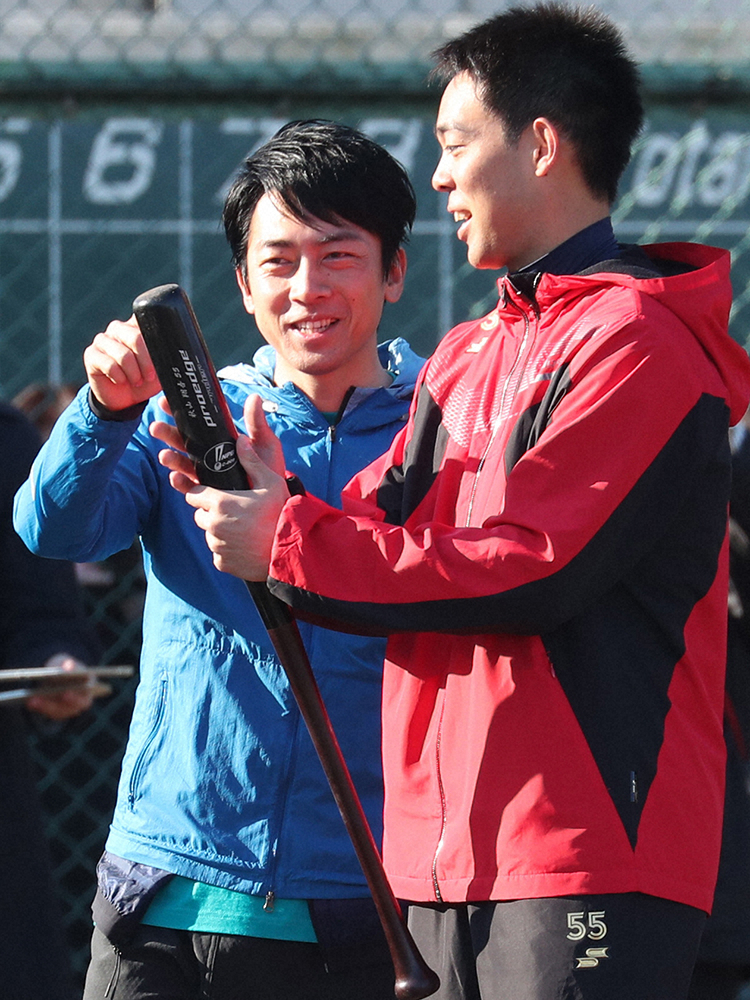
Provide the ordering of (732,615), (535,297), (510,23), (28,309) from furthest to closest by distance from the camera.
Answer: (28,309) → (732,615) → (510,23) → (535,297)

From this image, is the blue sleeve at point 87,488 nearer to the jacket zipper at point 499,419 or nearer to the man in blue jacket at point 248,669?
the man in blue jacket at point 248,669

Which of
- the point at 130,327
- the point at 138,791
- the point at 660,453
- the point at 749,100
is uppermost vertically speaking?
the point at 749,100

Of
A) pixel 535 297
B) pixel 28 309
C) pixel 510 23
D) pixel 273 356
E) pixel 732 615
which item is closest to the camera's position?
pixel 535 297

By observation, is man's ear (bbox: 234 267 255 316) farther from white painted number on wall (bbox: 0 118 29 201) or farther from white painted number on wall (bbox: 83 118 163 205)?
white painted number on wall (bbox: 0 118 29 201)

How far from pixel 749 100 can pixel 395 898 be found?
1506 millimetres

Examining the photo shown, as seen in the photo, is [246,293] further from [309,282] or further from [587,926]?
[587,926]

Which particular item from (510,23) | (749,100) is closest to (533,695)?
(510,23)

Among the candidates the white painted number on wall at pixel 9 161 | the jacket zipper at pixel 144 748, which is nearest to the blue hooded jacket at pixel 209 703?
the jacket zipper at pixel 144 748

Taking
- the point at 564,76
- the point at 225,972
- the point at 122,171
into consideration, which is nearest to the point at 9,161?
the point at 122,171

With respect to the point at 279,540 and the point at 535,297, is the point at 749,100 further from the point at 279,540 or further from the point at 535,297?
the point at 279,540

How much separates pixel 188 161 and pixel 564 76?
8684 millimetres

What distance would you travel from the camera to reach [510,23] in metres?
1.80

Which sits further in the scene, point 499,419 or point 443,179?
point 443,179

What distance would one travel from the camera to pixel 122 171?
32.9 ft
